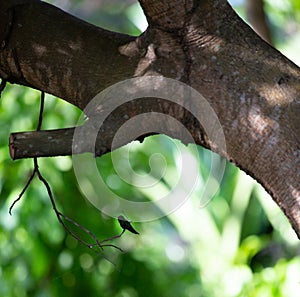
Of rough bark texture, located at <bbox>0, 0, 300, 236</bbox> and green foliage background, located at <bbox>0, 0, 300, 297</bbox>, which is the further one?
green foliage background, located at <bbox>0, 0, 300, 297</bbox>

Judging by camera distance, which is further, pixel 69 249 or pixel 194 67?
pixel 69 249

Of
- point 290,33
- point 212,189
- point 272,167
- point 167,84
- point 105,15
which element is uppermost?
point 105,15

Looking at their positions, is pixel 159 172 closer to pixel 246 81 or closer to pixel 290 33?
pixel 246 81

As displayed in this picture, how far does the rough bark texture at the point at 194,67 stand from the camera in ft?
2.55

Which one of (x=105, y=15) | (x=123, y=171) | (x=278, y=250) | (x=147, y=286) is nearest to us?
(x=123, y=171)

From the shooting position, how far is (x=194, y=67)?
32.8 inches

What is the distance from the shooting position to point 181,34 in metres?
0.85

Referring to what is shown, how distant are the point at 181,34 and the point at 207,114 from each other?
98mm

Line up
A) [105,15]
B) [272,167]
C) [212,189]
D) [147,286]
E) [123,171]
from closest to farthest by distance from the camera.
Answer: [272,167], [123,171], [147,286], [212,189], [105,15]

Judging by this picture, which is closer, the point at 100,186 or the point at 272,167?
the point at 272,167

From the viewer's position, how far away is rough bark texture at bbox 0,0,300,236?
2.55 ft

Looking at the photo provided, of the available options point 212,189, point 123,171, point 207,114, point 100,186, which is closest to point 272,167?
point 207,114

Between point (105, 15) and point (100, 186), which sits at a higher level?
point (105, 15)

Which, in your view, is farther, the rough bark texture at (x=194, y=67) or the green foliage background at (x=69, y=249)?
the green foliage background at (x=69, y=249)
